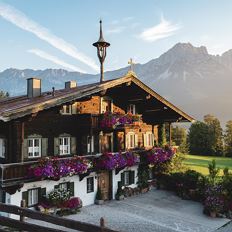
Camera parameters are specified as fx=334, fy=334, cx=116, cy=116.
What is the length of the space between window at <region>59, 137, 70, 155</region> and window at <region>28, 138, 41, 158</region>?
1757 mm

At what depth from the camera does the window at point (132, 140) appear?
26.7 m

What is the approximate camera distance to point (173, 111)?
2889 cm

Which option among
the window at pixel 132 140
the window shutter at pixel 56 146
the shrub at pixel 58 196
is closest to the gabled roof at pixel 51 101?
the window shutter at pixel 56 146

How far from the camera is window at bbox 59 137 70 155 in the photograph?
2186 cm

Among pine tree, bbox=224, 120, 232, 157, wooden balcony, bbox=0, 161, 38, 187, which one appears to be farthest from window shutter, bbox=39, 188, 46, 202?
pine tree, bbox=224, 120, 232, 157

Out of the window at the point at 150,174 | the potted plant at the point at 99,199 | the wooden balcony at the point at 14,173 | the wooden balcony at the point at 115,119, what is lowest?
the potted plant at the point at 99,199

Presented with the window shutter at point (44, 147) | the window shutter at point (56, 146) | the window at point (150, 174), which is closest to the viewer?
the window shutter at point (44, 147)

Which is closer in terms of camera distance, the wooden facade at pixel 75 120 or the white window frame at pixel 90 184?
the wooden facade at pixel 75 120

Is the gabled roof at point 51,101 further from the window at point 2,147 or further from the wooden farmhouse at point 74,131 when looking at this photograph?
the window at point 2,147

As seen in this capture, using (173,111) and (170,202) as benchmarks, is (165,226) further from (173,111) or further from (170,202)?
(173,111)

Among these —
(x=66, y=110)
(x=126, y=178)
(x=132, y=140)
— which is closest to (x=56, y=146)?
(x=66, y=110)

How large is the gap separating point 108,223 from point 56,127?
22.6ft

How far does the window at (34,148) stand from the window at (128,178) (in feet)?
25.7

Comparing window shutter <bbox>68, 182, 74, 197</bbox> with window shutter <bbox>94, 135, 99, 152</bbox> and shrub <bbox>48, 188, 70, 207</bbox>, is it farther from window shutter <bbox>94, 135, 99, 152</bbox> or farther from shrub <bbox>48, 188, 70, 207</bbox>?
window shutter <bbox>94, 135, 99, 152</bbox>
